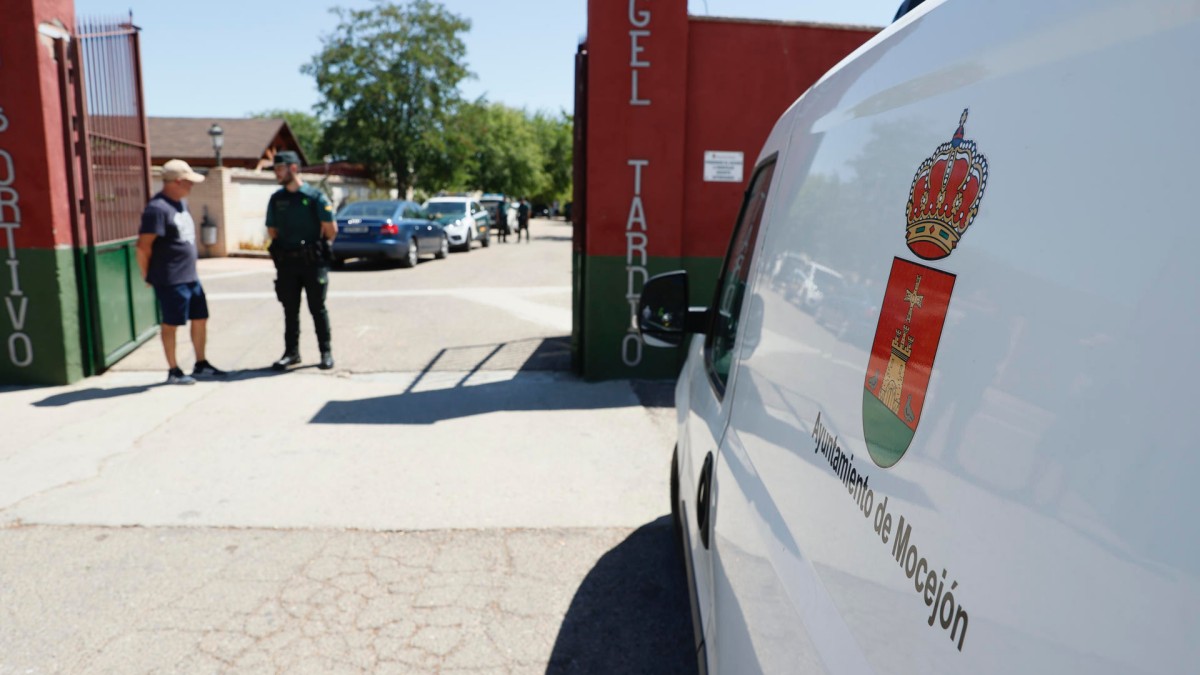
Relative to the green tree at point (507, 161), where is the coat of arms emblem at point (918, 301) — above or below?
below

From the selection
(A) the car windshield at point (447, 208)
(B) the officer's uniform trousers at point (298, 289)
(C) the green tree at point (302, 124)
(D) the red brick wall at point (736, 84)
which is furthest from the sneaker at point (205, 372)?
(C) the green tree at point (302, 124)

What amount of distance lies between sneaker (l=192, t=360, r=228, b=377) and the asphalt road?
4.7 inches

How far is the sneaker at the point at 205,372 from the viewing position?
7.71 m

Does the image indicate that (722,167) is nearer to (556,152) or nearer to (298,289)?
(298,289)

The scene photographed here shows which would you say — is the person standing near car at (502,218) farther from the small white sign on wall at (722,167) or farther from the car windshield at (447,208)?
the small white sign on wall at (722,167)


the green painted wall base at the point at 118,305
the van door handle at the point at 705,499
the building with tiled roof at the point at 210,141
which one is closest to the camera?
the van door handle at the point at 705,499

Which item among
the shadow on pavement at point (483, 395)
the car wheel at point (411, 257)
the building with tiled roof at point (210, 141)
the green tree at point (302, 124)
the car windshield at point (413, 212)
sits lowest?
the shadow on pavement at point (483, 395)

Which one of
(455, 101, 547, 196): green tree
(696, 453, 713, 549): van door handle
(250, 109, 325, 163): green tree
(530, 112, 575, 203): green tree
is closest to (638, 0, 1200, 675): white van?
(696, 453, 713, 549): van door handle

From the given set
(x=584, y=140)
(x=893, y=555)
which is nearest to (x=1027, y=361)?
(x=893, y=555)

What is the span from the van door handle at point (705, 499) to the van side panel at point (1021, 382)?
751mm

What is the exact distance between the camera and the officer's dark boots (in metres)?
8.00

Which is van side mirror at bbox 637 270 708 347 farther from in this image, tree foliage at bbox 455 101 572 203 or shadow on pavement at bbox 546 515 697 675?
tree foliage at bbox 455 101 572 203

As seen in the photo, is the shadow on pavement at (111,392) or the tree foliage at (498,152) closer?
the shadow on pavement at (111,392)

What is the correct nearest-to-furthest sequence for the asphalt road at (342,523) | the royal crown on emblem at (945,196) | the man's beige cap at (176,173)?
the royal crown on emblem at (945,196) → the asphalt road at (342,523) → the man's beige cap at (176,173)
